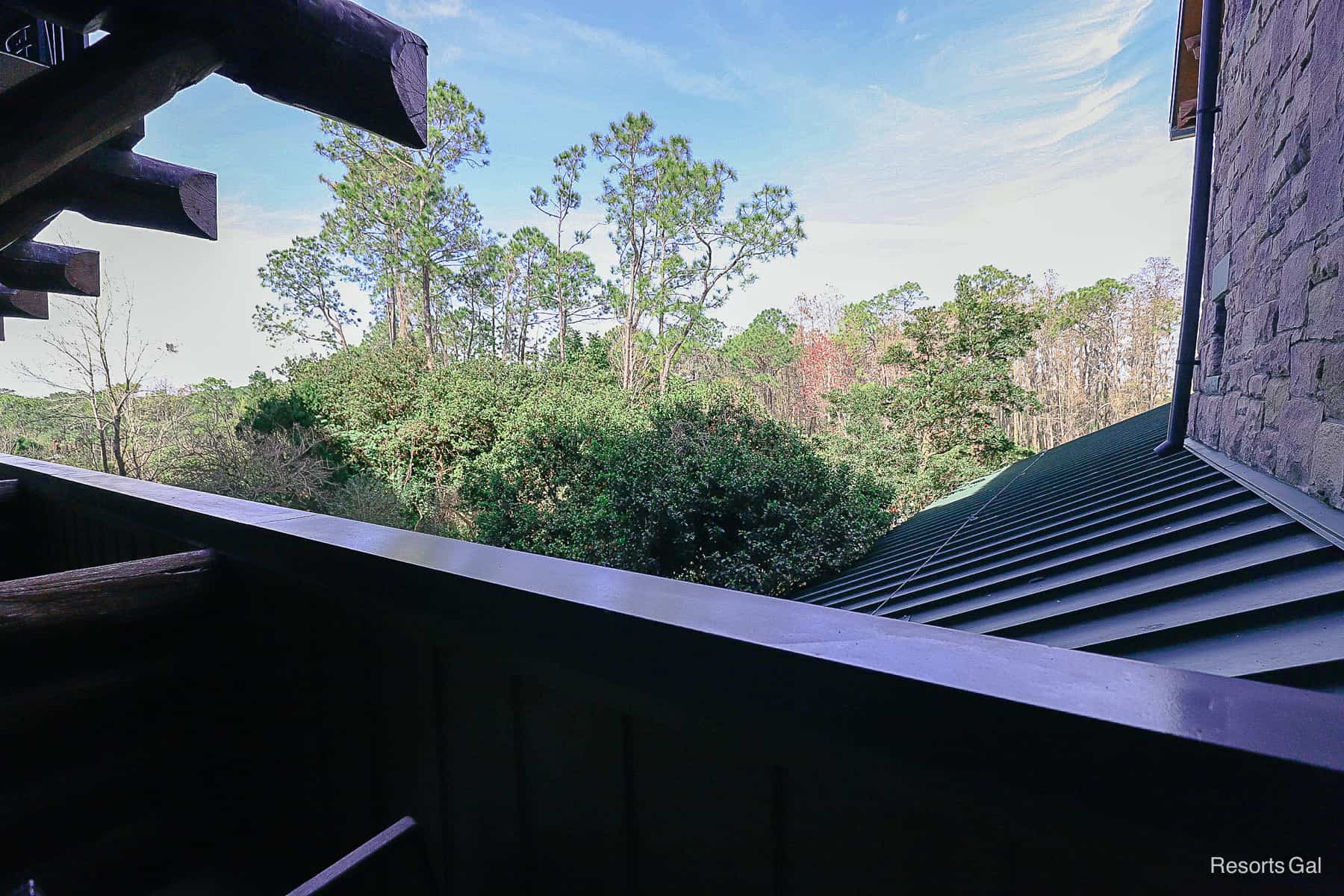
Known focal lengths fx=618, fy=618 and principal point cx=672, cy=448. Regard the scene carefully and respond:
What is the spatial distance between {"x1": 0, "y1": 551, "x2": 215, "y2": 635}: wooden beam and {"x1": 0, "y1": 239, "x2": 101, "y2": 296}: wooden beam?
11.1 feet

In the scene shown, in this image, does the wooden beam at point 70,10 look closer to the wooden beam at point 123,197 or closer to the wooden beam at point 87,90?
the wooden beam at point 87,90

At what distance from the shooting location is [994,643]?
50 centimetres

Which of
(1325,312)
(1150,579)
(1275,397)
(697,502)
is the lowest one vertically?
(697,502)

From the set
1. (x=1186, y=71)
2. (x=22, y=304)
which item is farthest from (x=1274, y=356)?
(x=22, y=304)

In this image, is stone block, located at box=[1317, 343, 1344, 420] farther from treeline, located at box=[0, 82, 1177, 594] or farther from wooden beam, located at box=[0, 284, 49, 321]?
wooden beam, located at box=[0, 284, 49, 321]

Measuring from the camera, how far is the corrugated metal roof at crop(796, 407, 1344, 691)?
1248 mm

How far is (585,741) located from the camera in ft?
2.28

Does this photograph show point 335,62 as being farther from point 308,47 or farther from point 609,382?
point 609,382

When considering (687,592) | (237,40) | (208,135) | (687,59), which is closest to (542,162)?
(687,59)

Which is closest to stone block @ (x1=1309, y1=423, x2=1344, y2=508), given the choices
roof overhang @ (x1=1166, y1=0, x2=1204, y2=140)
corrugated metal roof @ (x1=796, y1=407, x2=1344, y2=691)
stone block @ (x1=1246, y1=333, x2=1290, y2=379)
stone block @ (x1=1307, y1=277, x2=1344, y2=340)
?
corrugated metal roof @ (x1=796, y1=407, x2=1344, y2=691)

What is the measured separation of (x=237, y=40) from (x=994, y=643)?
1828mm

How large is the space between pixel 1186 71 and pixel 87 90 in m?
7.39

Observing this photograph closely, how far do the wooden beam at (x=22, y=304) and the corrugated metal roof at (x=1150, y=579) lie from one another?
17.8 ft

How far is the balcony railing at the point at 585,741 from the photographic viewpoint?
1.25 ft
